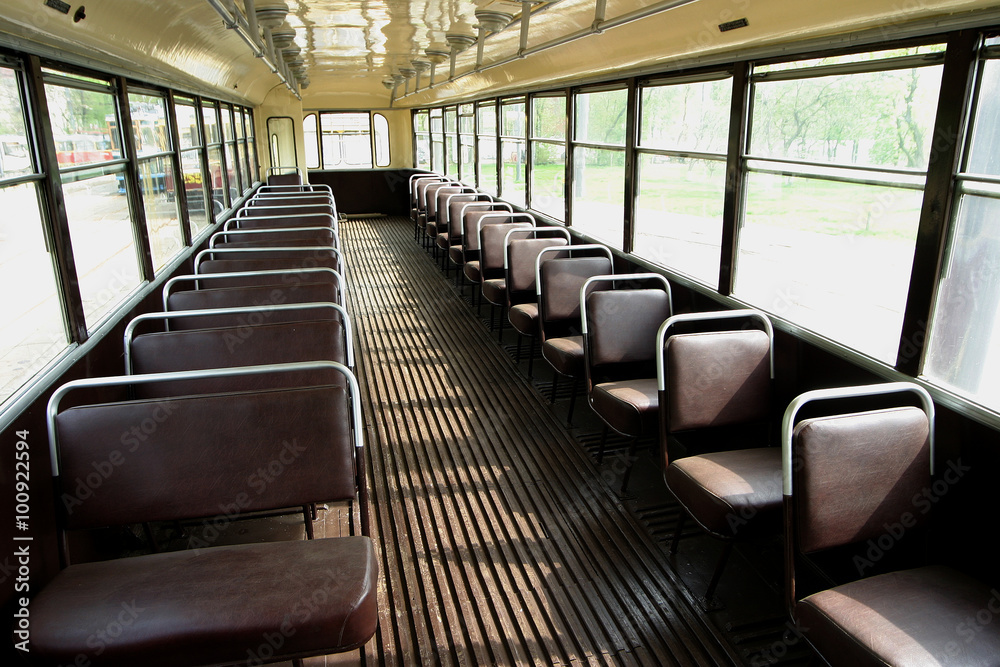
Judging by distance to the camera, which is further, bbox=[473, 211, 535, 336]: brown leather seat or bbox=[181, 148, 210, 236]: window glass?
bbox=[181, 148, 210, 236]: window glass

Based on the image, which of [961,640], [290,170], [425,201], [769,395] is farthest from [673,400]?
[290,170]

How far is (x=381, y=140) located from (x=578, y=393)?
1137 centimetres

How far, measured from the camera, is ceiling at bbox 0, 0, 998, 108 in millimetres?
2680

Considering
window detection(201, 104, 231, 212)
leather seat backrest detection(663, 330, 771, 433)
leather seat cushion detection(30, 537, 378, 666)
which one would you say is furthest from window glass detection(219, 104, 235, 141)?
leather seat cushion detection(30, 537, 378, 666)

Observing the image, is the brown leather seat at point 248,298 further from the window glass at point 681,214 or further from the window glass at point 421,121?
the window glass at point 421,121

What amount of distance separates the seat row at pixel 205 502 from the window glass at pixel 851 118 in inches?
93.0

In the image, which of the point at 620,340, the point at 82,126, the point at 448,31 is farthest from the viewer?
the point at 448,31

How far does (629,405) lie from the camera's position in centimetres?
329

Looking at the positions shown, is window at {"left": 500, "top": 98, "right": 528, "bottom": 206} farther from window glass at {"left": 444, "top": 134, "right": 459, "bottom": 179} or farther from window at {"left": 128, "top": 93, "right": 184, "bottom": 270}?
window at {"left": 128, "top": 93, "right": 184, "bottom": 270}

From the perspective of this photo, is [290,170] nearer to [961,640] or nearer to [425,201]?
[425,201]

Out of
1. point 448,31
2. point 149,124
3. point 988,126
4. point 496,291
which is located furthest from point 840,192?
point 149,124

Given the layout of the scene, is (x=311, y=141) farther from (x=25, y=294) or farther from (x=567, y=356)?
(x=25, y=294)

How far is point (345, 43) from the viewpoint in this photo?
674cm

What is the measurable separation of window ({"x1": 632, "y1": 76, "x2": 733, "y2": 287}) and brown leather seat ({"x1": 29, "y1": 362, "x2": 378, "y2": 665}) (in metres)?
2.73
